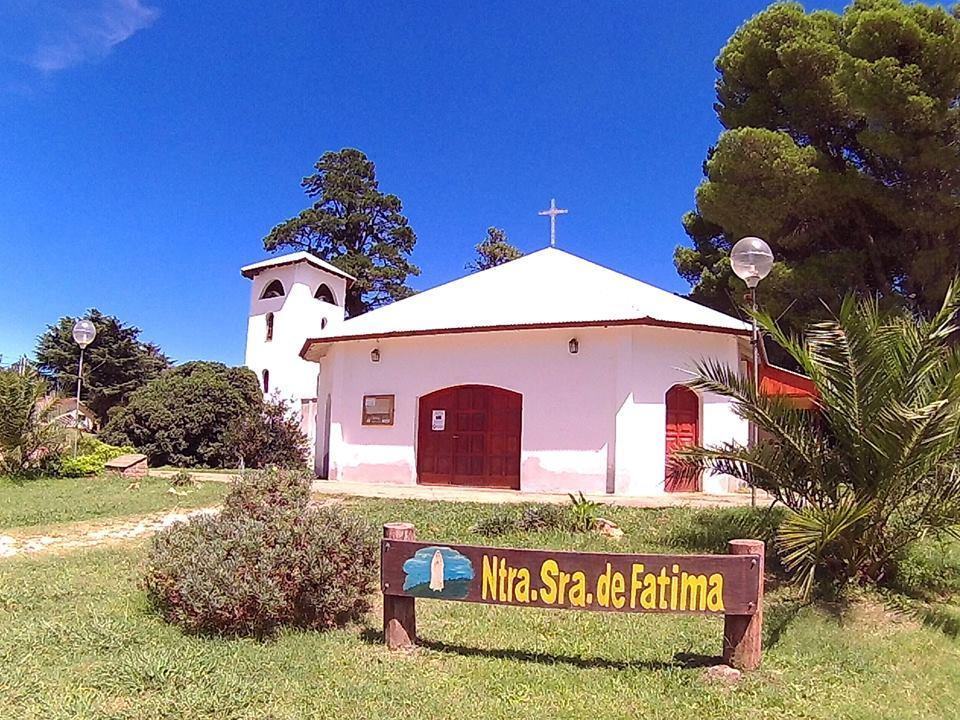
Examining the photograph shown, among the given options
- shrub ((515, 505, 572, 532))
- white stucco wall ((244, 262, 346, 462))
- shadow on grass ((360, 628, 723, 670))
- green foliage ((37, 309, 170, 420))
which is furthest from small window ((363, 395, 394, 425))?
green foliage ((37, 309, 170, 420))

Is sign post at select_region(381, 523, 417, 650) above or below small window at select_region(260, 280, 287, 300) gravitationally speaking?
below

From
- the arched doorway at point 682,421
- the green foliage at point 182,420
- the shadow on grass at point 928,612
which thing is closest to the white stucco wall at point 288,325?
the green foliage at point 182,420

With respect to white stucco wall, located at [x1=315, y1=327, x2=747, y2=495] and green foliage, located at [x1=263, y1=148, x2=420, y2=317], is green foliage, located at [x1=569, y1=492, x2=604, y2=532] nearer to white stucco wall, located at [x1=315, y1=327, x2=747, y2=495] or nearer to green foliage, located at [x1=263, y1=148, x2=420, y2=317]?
white stucco wall, located at [x1=315, y1=327, x2=747, y2=495]

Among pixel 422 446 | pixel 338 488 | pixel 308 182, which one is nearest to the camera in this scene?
pixel 338 488

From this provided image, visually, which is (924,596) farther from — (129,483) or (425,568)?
(129,483)

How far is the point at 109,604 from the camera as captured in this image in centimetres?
619

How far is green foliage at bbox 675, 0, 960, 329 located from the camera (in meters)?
19.0

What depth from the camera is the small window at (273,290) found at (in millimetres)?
30694

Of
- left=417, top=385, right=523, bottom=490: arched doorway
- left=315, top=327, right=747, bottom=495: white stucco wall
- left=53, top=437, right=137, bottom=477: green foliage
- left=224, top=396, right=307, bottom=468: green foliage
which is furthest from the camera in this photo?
left=224, top=396, right=307, bottom=468: green foliage

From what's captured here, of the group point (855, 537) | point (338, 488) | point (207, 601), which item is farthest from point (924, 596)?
point (338, 488)

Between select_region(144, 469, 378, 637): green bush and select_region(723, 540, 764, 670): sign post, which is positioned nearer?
select_region(723, 540, 764, 670): sign post

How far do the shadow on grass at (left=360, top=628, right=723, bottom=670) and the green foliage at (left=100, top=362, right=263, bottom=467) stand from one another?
1905 centimetres

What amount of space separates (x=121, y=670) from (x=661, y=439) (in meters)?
11.5

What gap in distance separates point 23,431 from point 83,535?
333 inches
